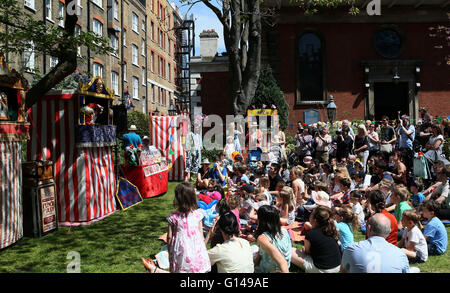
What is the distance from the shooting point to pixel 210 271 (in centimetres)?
429

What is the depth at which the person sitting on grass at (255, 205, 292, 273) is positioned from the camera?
445 cm

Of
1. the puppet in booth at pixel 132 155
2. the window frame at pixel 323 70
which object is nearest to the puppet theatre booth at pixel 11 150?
the puppet in booth at pixel 132 155

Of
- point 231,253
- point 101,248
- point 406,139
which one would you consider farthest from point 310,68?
point 231,253

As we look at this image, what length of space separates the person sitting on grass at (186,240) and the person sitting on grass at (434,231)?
3.80 m

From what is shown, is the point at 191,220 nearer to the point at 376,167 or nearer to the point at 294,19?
the point at 376,167

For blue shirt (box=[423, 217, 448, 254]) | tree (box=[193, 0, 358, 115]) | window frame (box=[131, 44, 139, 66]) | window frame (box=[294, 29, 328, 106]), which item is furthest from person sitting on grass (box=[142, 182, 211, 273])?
window frame (box=[131, 44, 139, 66])

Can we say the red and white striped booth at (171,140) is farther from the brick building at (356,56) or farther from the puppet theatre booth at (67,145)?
the brick building at (356,56)

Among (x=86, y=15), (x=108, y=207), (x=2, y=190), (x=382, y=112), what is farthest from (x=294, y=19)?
(x=2, y=190)

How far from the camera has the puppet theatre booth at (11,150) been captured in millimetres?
6328

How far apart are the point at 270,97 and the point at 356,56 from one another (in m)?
6.37

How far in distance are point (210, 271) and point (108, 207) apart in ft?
17.7

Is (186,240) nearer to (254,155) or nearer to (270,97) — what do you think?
(254,155)

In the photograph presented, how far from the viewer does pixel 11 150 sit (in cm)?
659

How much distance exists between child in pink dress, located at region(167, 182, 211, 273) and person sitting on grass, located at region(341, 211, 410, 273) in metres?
1.58
